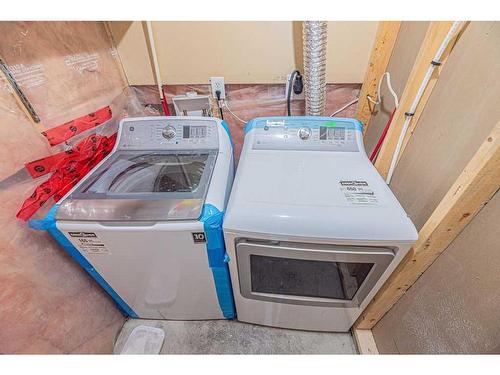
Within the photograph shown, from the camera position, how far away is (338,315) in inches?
42.7

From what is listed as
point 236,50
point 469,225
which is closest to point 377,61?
point 236,50

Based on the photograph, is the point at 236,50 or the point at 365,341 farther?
the point at 236,50

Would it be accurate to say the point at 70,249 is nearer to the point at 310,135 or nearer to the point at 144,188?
the point at 144,188

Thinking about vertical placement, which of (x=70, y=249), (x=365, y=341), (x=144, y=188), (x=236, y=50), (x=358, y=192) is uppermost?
(x=236, y=50)

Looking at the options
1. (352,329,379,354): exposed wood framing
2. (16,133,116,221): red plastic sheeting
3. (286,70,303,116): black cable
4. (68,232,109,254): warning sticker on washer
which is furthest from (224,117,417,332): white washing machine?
(16,133,116,221): red plastic sheeting

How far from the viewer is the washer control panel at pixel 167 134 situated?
45.6 inches

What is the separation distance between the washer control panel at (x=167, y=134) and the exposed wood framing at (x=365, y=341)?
1.32 metres

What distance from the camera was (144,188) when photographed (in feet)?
3.44

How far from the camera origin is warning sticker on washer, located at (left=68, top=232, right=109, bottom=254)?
818mm

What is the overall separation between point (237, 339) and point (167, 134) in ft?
4.11

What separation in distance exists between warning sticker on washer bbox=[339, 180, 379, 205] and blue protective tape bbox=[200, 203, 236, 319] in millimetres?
473
